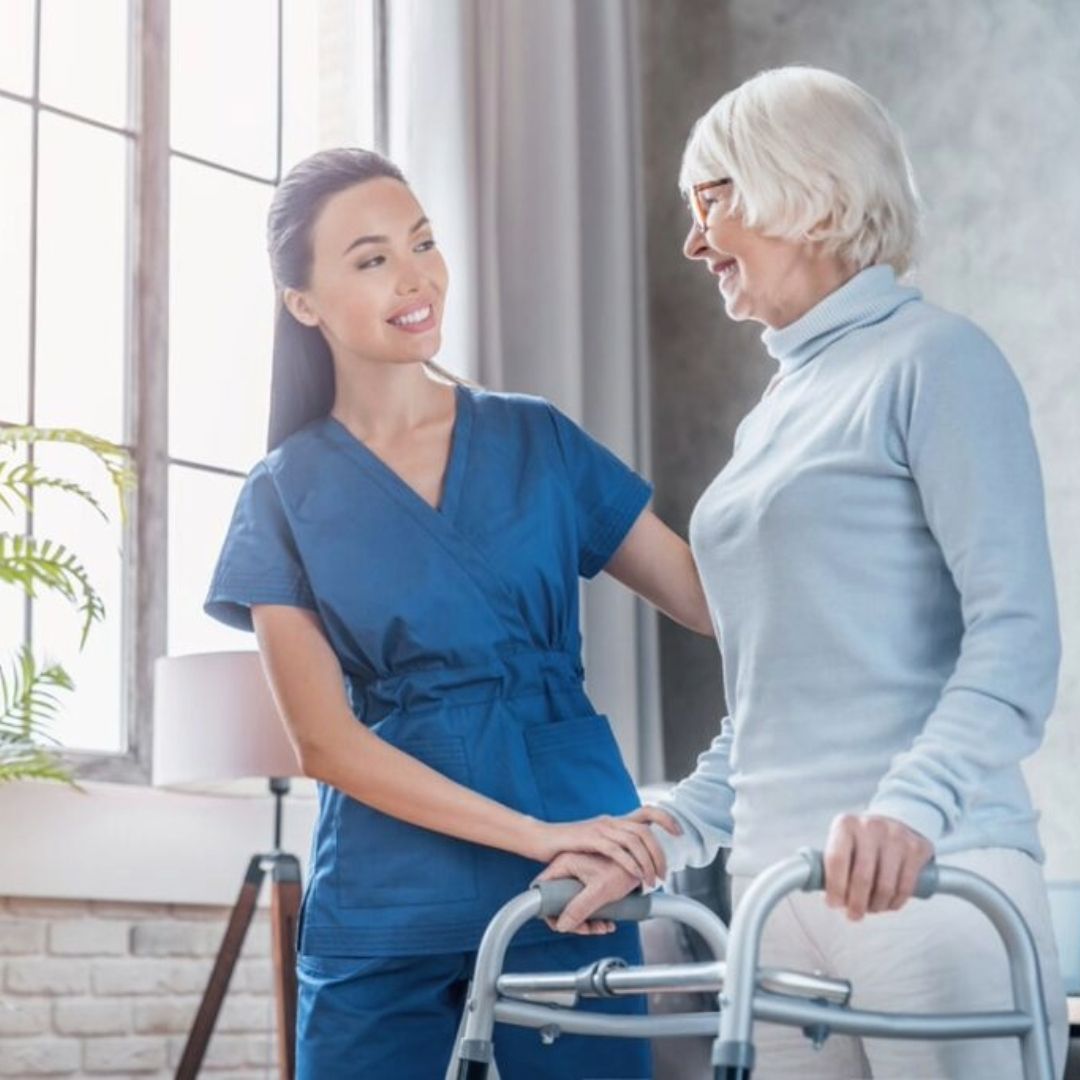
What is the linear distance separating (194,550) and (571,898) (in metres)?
2.96

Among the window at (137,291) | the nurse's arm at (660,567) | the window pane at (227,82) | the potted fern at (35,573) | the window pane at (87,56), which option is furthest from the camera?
the window pane at (227,82)

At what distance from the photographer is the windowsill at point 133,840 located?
3943mm

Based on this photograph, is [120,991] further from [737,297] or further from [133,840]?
[737,297]

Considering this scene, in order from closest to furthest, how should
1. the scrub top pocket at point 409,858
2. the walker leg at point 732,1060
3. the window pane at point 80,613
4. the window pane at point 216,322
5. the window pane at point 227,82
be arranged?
the walker leg at point 732,1060
the scrub top pocket at point 409,858
the window pane at point 80,613
the window pane at point 216,322
the window pane at point 227,82

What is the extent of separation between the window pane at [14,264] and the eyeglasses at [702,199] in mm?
2747

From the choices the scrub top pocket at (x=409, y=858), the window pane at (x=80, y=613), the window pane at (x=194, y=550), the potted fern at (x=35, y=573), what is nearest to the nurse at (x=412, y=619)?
the scrub top pocket at (x=409, y=858)

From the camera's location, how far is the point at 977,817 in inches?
57.0

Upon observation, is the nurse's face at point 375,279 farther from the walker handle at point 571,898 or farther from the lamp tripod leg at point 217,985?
the lamp tripod leg at point 217,985

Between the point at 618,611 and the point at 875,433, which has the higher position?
the point at 618,611

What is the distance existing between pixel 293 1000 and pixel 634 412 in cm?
188

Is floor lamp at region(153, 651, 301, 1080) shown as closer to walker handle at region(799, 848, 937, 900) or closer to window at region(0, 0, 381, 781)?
window at region(0, 0, 381, 781)

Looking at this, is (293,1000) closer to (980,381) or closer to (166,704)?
(166,704)

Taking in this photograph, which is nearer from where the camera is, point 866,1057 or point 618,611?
point 866,1057

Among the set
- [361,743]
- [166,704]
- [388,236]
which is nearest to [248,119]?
[166,704]
